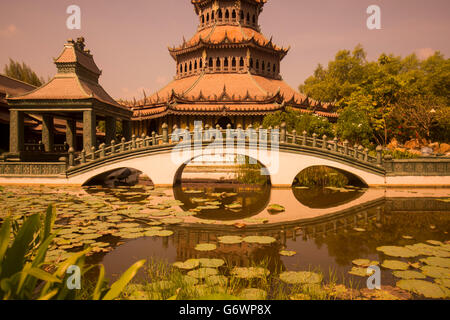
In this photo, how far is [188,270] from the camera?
4816 mm

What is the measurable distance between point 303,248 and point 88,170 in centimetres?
1321

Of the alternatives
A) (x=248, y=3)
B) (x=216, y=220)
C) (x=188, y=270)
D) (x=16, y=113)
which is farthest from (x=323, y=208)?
(x=248, y=3)

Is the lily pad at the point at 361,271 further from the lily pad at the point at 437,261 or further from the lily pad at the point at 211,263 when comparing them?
the lily pad at the point at 211,263

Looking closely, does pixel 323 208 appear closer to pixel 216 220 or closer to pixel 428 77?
pixel 216 220

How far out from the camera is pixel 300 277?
14.6 feet

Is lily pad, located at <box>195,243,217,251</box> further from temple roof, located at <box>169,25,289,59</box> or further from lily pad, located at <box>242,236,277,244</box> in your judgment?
temple roof, located at <box>169,25,289,59</box>

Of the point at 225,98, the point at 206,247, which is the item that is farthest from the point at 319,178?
the point at 225,98

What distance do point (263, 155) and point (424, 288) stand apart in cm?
1099

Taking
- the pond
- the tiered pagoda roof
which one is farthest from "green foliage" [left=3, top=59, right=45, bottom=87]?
the pond

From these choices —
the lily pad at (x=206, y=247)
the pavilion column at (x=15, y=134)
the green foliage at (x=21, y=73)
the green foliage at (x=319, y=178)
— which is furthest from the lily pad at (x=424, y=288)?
the green foliage at (x=21, y=73)

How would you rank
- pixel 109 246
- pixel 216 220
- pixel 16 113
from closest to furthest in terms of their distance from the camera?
1. pixel 109 246
2. pixel 216 220
3. pixel 16 113

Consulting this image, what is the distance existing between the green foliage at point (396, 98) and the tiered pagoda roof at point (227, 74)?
496cm
